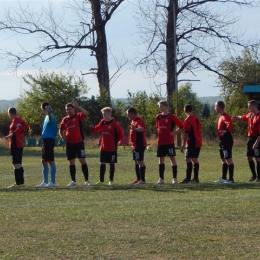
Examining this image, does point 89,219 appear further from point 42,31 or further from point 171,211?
point 42,31

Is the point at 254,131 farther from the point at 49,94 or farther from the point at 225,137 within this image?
the point at 49,94

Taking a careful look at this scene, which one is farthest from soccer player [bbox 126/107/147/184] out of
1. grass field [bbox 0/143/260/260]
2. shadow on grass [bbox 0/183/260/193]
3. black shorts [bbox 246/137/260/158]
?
black shorts [bbox 246/137/260/158]

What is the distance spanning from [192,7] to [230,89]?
474 inches

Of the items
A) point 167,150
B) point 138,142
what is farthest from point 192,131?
point 138,142

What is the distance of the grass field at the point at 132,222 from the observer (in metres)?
8.06

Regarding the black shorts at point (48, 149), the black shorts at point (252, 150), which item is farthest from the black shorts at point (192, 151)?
the black shorts at point (48, 149)

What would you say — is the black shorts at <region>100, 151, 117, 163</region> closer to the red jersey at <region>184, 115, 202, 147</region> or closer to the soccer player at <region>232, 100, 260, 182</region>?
the red jersey at <region>184, 115, 202, 147</region>

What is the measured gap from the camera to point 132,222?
32.4 ft

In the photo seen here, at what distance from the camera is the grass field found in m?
8.06

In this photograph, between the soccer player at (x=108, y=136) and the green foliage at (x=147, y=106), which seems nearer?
the soccer player at (x=108, y=136)

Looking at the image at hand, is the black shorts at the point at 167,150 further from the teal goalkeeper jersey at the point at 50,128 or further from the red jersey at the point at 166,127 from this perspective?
the teal goalkeeper jersey at the point at 50,128

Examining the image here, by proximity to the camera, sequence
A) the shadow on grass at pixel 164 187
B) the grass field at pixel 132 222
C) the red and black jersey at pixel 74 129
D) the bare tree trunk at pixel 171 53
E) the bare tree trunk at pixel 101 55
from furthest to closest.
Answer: the bare tree trunk at pixel 171 53
the bare tree trunk at pixel 101 55
the red and black jersey at pixel 74 129
the shadow on grass at pixel 164 187
the grass field at pixel 132 222

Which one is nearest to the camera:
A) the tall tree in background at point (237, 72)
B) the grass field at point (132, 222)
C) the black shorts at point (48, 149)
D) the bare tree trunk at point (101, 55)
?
the grass field at point (132, 222)

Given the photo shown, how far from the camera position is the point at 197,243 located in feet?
27.5
